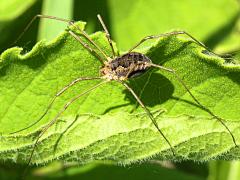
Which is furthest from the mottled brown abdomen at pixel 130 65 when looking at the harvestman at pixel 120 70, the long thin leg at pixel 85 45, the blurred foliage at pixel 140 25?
the blurred foliage at pixel 140 25

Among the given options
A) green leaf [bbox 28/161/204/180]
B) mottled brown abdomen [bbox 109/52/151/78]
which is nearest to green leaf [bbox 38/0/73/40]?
mottled brown abdomen [bbox 109/52/151/78]

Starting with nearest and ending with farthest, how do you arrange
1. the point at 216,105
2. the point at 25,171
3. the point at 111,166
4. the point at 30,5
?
1. the point at 216,105
2. the point at 25,171
3. the point at 111,166
4. the point at 30,5

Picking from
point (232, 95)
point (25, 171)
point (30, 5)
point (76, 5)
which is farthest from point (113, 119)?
point (76, 5)

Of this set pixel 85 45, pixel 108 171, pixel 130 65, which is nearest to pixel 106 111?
pixel 85 45

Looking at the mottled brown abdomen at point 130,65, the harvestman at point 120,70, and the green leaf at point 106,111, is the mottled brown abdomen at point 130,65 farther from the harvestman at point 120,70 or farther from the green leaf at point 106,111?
the green leaf at point 106,111

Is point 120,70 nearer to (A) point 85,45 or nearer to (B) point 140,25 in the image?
(B) point 140,25

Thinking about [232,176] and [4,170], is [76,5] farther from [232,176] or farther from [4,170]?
[232,176]

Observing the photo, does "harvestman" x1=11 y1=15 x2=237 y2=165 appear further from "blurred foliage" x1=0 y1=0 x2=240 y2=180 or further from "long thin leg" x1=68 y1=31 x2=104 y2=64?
"blurred foliage" x1=0 y1=0 x2=240 y2=180
